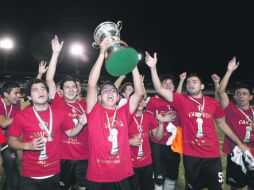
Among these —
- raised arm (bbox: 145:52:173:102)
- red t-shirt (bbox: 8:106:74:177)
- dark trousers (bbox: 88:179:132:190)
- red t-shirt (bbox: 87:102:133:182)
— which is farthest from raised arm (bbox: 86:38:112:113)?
raised arm (bbox: 145:52:173:102)

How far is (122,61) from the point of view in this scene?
11.4ft

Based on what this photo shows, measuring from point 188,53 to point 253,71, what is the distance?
27.8 ft

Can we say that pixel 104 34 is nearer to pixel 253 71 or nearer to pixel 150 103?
pixel 150 103

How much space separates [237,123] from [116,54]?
3206 mm

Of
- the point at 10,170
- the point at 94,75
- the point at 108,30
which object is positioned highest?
the point at 108,30

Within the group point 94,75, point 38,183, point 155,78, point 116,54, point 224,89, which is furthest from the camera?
point 224,89

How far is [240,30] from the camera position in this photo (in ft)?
102

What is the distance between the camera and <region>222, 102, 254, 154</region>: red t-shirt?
17.3 feet

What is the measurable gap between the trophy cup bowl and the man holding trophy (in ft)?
0.32

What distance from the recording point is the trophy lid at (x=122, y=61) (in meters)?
3.35

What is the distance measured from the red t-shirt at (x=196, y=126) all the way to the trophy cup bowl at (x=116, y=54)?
5.58 feet

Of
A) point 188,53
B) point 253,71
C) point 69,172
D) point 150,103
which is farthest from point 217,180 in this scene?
point 188,53

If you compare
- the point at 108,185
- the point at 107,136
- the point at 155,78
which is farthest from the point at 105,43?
the point at 108,185

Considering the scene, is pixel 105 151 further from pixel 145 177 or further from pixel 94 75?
pixel 145 177
